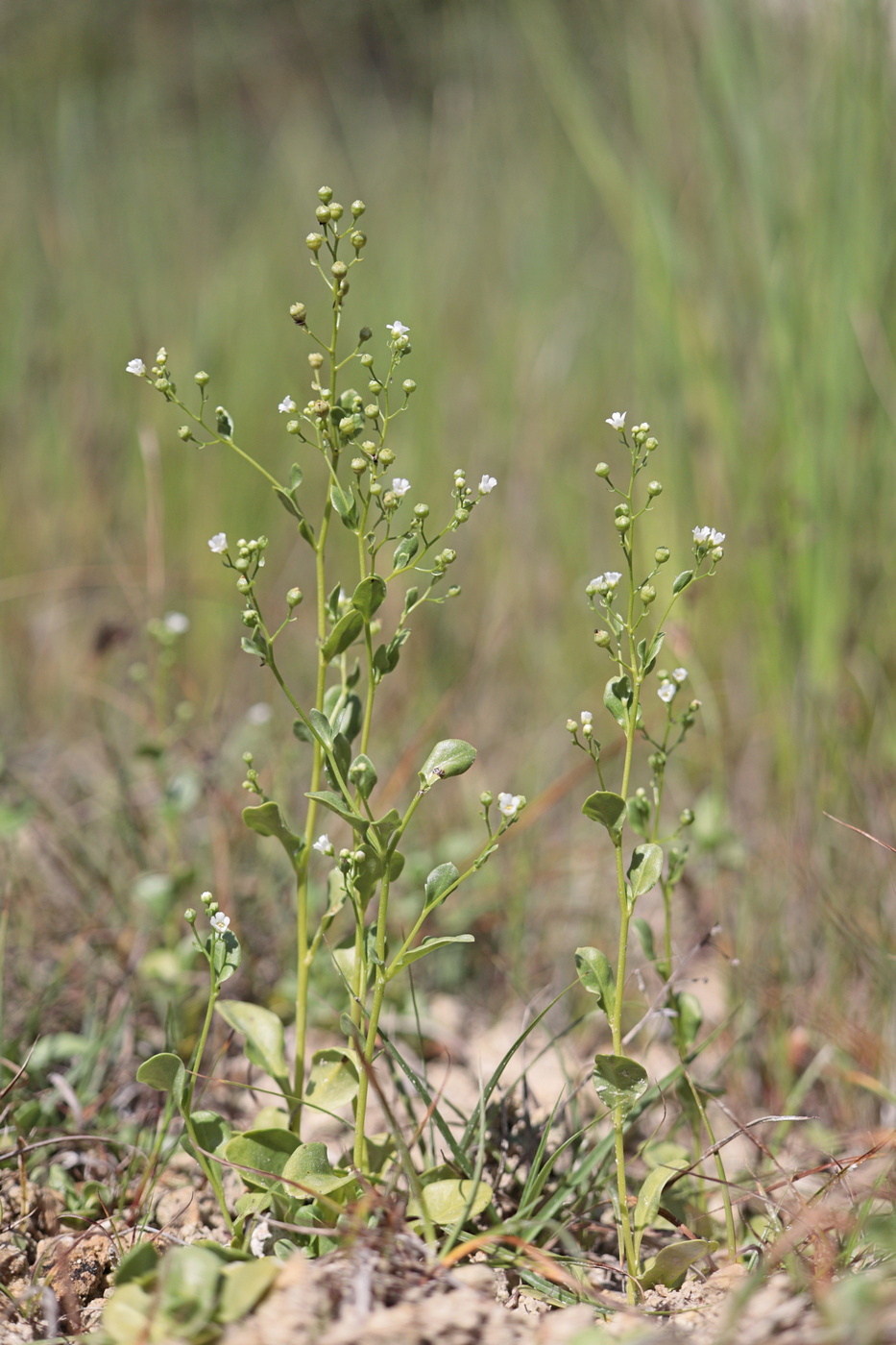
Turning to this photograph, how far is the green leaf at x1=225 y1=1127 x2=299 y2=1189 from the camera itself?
1023 mm

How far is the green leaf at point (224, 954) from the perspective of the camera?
980 mm

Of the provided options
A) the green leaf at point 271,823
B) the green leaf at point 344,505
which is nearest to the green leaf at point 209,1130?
the green leaf at point 271,823

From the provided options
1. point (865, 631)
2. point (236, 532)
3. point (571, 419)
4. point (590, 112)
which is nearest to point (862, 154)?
point (590, 112)

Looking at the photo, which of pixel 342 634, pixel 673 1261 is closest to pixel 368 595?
pixel 342 634

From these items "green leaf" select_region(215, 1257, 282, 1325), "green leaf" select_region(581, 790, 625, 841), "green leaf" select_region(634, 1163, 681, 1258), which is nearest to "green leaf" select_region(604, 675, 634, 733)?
"green leaf" select_region(581, 790, 625, 841)

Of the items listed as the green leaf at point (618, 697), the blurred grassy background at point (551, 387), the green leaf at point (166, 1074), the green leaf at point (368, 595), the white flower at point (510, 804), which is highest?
the blurred grassy background at point (551, 387)

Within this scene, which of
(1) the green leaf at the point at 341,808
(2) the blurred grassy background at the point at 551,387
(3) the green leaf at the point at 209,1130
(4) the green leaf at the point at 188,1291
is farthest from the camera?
(2) the blurred grassy background at the point at 551,387

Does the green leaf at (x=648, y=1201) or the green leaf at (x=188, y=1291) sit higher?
the green leaf at (x=188, y=1291)

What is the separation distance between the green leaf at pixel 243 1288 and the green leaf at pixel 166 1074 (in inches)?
6.4

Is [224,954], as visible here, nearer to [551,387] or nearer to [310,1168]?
[310,1168]

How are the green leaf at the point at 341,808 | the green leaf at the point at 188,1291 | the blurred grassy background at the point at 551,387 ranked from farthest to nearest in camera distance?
1. the blurred grassy background at the point at 551,387
2. the green leaf at the point at 341,808
3. the green leaf at the point at 188,1291

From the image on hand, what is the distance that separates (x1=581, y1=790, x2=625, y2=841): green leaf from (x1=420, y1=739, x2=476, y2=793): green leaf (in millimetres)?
114

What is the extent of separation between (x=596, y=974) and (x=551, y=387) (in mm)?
2231

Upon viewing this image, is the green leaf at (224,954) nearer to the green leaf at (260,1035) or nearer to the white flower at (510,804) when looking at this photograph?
the green leaf at (260,1035)
